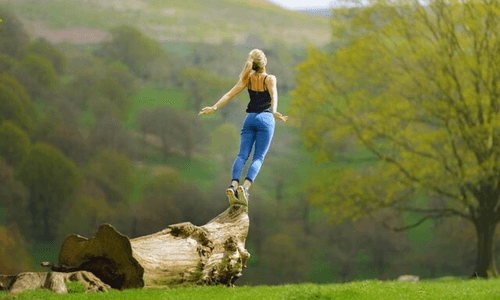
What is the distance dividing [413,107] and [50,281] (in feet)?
53.9

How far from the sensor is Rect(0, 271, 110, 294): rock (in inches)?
437

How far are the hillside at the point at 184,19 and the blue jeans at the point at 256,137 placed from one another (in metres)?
35.3

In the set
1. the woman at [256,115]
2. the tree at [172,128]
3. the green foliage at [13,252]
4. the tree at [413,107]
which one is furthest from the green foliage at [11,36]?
→ the woman at [256,115]

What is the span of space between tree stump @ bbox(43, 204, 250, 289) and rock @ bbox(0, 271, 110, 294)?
0.94 ft

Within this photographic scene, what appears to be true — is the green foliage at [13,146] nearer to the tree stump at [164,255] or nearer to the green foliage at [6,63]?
the green foliage at [6,63]

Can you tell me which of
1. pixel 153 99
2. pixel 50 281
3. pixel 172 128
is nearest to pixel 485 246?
pixel 50 281

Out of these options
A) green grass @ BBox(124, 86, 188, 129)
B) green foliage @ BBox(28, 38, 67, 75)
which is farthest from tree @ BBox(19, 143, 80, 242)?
green foliage @ BBox(28, 38, 67, 75)

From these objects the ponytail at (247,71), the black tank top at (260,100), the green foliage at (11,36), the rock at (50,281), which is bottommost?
the rock at (50,281)

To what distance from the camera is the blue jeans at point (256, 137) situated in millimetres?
12727

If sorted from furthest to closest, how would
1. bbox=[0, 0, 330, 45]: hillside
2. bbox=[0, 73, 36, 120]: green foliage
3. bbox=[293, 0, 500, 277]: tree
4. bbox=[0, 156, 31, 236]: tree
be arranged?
bbox=[0, 0, 330, 45]: hillside, bbox=[0, 73, 36, 120]: green foliage, bbox=[0, 156, 31, 236]: tree, bbox=[293, 0, 500, 277]: tree

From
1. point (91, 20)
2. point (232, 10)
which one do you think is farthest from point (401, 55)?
point (232, 10)

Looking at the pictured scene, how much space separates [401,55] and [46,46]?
25.0m

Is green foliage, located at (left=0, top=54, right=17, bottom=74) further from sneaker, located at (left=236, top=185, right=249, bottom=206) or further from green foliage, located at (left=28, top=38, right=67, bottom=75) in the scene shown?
sneaker, located at (left=236, top=185, right=249, bottom=206)

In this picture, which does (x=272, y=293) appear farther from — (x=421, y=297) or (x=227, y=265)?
(x=421, y=297)
